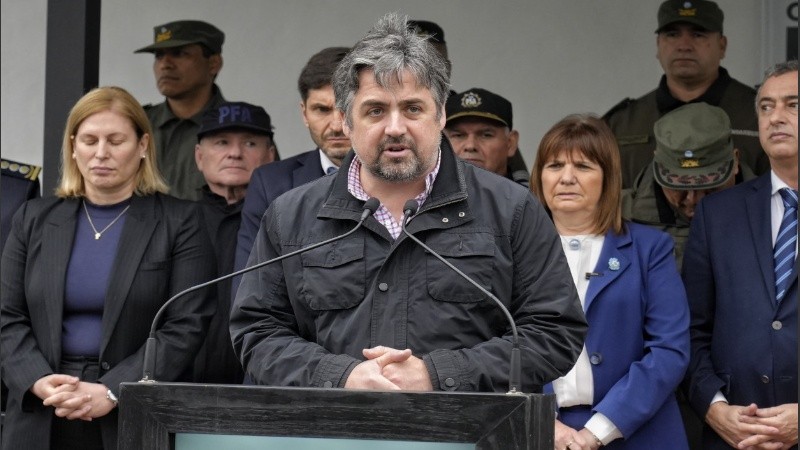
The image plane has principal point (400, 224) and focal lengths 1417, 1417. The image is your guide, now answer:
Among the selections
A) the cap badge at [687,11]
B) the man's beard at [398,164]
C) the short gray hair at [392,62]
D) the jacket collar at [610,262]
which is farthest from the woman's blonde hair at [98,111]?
the cap badge at [687,11]

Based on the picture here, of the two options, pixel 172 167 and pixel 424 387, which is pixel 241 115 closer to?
pixel 172 167

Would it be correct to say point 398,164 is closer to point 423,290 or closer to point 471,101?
point 423,290

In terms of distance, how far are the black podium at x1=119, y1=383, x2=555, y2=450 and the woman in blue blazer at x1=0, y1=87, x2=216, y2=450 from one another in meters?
1.78

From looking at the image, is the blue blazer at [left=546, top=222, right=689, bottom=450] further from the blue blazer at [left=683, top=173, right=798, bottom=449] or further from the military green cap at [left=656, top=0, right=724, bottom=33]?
the military green cap at [left=656, top=0, right=724, bottom=33]

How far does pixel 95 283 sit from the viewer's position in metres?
4.36

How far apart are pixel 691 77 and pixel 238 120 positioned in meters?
1.78

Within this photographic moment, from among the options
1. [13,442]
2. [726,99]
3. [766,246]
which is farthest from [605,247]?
[13,442]

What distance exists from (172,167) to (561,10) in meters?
1.89

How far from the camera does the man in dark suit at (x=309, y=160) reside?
4.48 m

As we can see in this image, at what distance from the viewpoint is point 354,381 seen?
9.20 feet

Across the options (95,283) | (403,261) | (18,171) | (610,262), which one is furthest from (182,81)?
(403,261)

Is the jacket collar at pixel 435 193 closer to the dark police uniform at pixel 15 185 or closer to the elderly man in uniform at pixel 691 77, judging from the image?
the dark police uniform at pixel 15 185

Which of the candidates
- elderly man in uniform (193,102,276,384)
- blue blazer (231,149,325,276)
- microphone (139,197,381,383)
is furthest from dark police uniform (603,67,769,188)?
microphone (139,197,381,383)

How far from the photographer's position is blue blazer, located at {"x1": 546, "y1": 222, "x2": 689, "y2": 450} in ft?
13.3
